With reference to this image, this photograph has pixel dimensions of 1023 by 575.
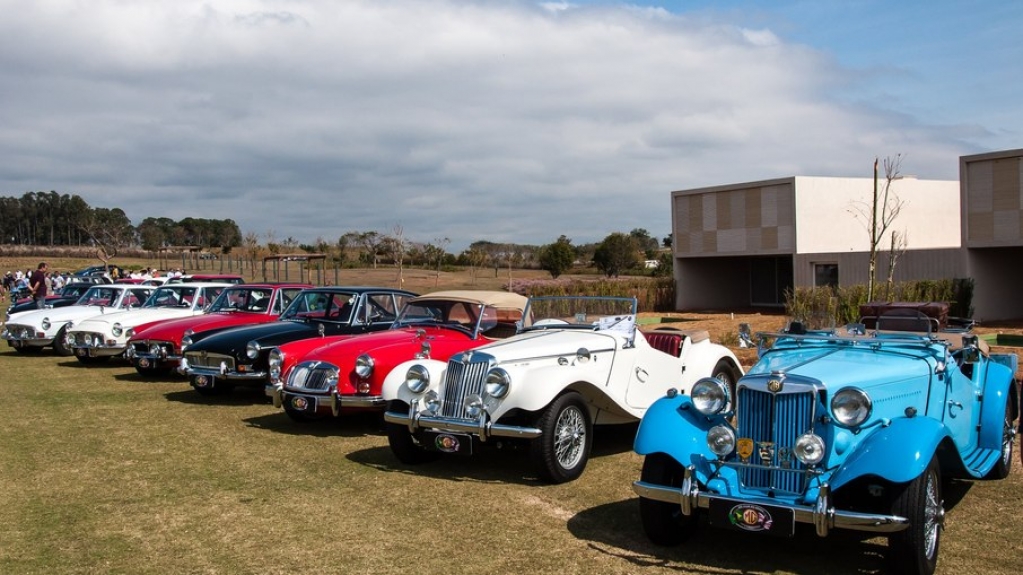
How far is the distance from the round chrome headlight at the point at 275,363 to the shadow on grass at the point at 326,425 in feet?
1.94

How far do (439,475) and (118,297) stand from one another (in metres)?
12.7

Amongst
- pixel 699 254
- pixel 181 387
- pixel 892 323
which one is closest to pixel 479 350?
pixel 892 323

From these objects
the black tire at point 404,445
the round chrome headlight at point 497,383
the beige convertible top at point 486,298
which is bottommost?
the black tire at point 404,445

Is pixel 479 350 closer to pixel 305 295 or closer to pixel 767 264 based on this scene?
pixel 305 295

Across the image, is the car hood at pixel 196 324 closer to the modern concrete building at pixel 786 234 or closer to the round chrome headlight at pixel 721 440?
the round chrome headlight at pixel 721 440

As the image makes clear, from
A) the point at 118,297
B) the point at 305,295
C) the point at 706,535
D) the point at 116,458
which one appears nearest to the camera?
the point at 706,535

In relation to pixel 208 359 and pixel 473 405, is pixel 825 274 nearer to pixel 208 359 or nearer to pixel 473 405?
pixel 208 359

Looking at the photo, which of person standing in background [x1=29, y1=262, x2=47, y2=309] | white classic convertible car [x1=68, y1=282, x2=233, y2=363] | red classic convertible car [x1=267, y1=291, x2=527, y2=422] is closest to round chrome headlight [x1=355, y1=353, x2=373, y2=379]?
red classic convertible car [x1=267, y1=291, x2=527, y2=422]

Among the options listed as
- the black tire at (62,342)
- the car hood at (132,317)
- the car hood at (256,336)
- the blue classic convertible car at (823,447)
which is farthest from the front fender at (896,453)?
the black tire at (62,342)

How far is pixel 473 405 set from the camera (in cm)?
722

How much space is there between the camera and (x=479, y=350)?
7.62 metres

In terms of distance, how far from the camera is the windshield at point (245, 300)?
1411 centimetres

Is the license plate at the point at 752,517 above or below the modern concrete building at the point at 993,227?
below

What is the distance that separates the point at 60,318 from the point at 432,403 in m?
13.2
